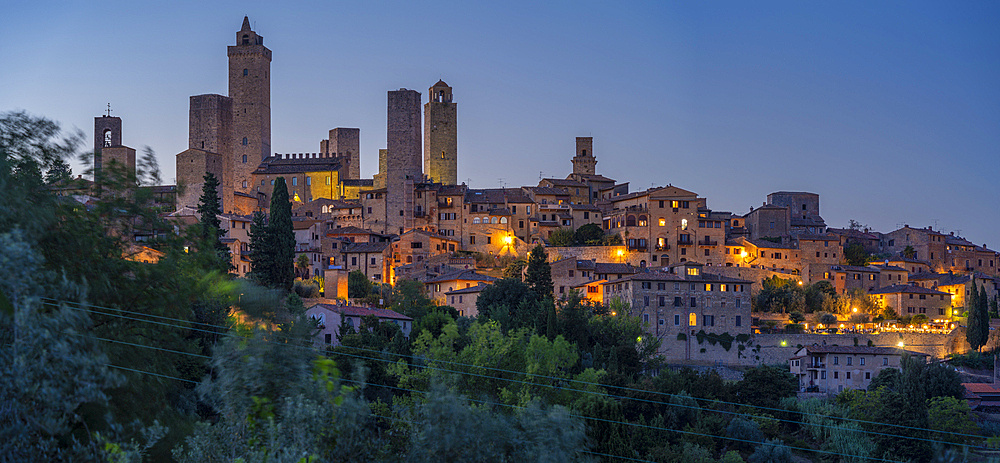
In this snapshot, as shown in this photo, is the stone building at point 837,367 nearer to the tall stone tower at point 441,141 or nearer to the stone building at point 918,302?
the stone building at point 918,302

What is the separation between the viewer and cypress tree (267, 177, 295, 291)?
49.7 m

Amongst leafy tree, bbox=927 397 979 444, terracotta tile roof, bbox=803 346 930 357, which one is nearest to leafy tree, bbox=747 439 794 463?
leafy tree, bbox=927 397 979 444

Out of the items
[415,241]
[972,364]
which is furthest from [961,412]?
[415,241]

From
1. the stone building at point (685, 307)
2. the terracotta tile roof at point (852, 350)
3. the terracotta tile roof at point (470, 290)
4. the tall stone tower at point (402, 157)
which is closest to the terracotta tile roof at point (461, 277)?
the terracotta tile roof at point (470, 290)

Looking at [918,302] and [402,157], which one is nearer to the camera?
[918,302]

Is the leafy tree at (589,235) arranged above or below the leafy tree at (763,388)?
above

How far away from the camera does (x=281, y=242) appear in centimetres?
5009

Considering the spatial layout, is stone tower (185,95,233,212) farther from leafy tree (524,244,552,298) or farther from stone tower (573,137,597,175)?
leafy tree (524,244,552,298)

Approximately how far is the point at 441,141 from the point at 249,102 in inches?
779

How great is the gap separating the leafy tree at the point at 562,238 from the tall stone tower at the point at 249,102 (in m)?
33.5

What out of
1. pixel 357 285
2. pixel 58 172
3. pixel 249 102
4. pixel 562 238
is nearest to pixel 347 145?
pixel 249 102

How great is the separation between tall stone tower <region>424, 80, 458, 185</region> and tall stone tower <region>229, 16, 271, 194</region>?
1608 cm

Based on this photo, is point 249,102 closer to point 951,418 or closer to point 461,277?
point 461,277

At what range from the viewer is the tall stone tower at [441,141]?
9431 cm
